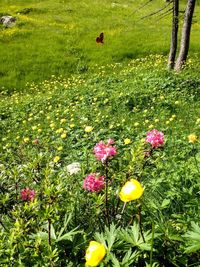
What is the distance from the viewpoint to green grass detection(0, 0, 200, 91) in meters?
22.7

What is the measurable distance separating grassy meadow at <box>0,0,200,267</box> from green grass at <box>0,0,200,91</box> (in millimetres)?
99

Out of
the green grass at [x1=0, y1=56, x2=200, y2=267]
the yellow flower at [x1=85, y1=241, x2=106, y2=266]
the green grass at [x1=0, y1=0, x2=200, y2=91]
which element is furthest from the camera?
the green grass at [x1=0, y1=0, x2=200, y2=91]

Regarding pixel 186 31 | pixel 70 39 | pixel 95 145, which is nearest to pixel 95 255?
pixel 95 145

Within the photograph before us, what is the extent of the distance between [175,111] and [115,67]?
1196cm

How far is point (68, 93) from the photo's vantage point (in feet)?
50.3

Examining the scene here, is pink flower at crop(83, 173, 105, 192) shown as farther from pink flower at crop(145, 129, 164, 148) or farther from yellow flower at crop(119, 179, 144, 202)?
yellow flower at crop(119, 179, 144, 202)

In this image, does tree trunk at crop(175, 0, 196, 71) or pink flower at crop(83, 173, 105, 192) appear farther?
tree trunk at crop(175, 0, 196, 71)

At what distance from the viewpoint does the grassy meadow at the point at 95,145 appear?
10.1 ft

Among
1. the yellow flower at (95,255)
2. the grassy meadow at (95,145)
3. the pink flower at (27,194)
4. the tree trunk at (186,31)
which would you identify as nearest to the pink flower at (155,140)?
the grassy meadow at (95,145)

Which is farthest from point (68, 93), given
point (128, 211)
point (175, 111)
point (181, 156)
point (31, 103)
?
point (128, 211)

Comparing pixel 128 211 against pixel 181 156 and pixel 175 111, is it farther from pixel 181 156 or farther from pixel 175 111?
pixel 175 111

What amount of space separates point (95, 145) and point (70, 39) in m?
20.1

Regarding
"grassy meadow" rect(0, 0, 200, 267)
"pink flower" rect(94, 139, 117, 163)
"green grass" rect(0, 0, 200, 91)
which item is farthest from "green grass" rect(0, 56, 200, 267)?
"green grass" rect(0, 0, 200, 91)

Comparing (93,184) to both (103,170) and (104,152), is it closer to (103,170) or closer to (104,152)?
(104,152)
